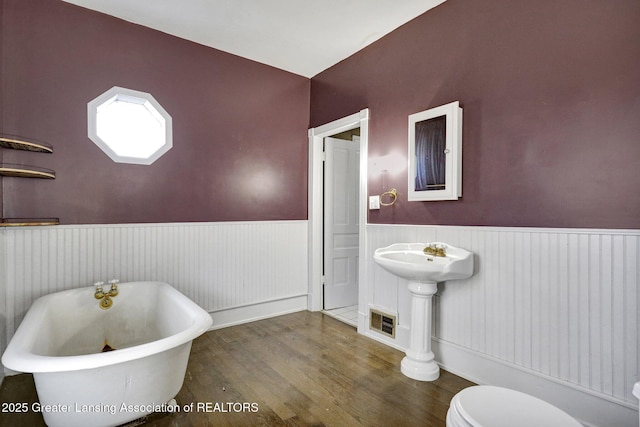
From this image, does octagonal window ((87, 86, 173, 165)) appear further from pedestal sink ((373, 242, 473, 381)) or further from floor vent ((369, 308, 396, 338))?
floor vent ((369, 308, 396, 338))

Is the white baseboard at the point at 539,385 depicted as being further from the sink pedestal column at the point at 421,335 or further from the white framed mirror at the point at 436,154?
the white framed mirror at the point at 436,154

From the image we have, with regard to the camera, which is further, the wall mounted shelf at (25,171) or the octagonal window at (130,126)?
the octagonal window at (130,126)

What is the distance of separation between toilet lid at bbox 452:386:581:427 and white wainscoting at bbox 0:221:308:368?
2635 mm

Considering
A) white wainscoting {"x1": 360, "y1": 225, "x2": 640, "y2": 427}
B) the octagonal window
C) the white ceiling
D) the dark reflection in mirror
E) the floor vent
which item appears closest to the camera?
white wainscoting {"x1": 360, "y1": 225, "x2": 640, "y2": 427}

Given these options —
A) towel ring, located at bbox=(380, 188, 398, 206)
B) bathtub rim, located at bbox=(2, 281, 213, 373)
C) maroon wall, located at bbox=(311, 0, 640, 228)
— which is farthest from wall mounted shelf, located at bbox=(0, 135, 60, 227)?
maroon wall, located at bbox=(311, 0, 640, 228)

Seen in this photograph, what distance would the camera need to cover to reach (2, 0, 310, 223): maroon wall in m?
2.43

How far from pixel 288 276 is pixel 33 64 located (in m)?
2.90

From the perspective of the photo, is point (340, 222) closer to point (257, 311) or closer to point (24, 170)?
point (257, 311)

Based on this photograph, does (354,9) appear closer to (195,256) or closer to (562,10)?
(562,10)

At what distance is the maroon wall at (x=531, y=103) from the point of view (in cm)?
171

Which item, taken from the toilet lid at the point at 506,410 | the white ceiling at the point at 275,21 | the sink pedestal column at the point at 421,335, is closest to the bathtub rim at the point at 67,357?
the toilet lid at the point at 506,410

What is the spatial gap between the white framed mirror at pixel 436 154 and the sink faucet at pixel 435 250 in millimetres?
361

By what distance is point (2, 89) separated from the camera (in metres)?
2.33

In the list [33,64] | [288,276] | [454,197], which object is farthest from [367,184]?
[33,64]
